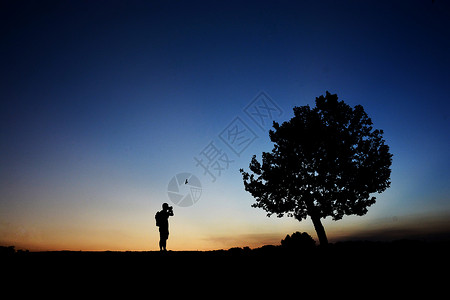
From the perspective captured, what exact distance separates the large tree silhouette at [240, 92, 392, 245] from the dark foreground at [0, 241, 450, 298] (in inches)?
376

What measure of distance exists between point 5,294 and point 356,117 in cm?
2073

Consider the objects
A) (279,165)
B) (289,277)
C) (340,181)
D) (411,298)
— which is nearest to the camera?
(411,298)

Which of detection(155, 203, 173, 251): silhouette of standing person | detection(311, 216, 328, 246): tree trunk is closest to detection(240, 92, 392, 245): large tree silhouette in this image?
detection(311, 216, 328, 246): tree trunk

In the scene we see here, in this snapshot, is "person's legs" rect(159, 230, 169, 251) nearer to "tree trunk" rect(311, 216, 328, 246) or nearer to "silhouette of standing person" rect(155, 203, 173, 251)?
"silhouette of standing person" rect(155, 203, 173, 251)

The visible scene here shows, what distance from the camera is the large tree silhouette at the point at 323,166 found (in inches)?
632

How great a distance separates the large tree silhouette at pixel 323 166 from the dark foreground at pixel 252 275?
955cm

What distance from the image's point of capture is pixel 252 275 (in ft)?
18.2

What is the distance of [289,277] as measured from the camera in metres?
5.34

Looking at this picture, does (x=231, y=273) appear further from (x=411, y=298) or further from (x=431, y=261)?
(x=431, y=261)

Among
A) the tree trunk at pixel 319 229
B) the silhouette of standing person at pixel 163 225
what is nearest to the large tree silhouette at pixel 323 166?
the tree trunk at pixel 319 229

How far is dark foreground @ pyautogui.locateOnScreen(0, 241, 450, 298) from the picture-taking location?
4551 mm

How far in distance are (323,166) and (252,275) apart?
13.2 metres

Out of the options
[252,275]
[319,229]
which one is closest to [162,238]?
[252,275]

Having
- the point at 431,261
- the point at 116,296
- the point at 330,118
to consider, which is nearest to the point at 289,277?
the point at 116,296
